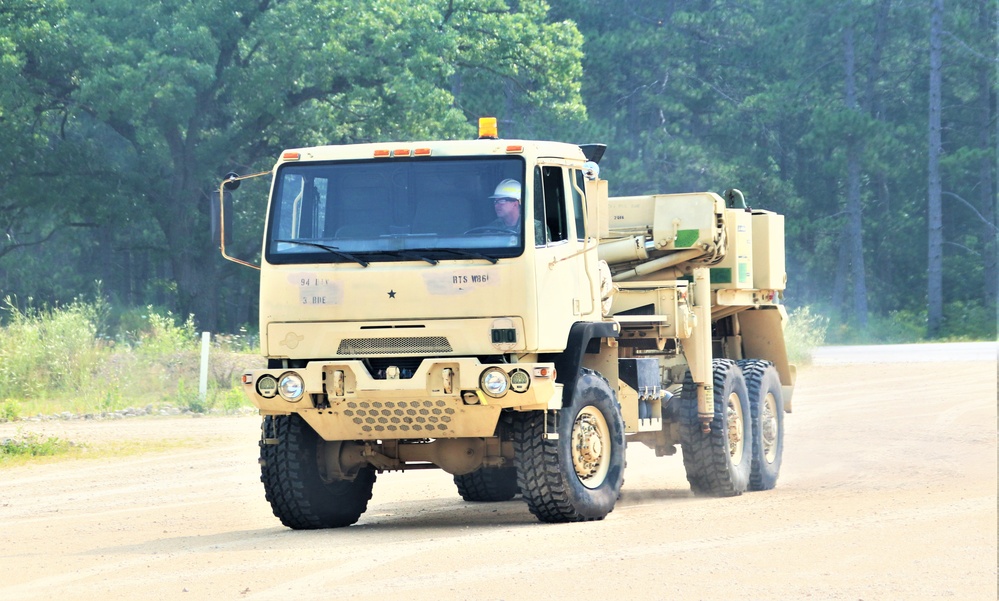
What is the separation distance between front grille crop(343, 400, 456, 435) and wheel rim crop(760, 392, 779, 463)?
5699 mm

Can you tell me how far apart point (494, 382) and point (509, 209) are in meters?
1.28

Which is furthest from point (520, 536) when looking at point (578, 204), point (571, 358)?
point (578, 204)

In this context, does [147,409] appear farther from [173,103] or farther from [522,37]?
[522,37]

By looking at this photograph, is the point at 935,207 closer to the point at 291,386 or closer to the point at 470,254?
the point at 470,254

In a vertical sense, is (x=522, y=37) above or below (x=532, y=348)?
above

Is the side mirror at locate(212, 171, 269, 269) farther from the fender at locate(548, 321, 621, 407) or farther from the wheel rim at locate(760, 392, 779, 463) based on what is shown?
the wheel rim at locate(760, 392, 779, 463)

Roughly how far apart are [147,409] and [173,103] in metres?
16.5

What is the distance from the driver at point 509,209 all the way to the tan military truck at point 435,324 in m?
0.01

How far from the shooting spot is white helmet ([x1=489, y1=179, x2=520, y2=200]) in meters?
11.2

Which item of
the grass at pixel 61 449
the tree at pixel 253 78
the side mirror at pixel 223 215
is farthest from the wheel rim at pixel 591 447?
the tree at pixel 253 78

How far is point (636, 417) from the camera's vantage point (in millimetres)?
13273

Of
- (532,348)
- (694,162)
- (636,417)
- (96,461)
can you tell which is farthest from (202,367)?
(694,162)

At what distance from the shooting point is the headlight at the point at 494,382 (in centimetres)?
1092

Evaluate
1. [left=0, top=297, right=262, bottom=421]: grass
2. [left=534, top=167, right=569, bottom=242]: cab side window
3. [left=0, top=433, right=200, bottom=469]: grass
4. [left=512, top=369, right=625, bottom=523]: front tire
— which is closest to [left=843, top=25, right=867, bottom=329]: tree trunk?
[left=0, top=297, right=262, bottom=421]: grass
